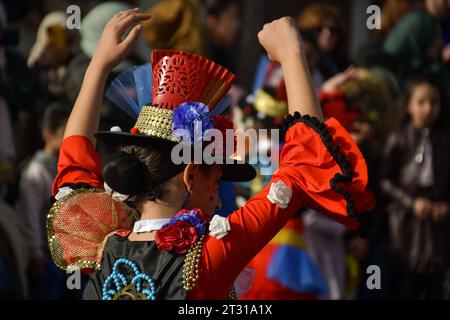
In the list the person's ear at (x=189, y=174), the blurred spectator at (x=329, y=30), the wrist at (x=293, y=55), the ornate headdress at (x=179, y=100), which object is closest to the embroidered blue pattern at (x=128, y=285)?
the person's ear at (x=189, y=174)

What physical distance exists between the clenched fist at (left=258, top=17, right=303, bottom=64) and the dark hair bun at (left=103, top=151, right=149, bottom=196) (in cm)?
57

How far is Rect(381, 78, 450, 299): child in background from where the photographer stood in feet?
27.8

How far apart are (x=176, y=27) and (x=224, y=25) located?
6.91ft

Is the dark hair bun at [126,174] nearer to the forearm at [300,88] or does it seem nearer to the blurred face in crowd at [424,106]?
the forearm at [300,88]

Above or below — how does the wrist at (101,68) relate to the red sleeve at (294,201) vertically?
above

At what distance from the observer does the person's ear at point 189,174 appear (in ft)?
13.0

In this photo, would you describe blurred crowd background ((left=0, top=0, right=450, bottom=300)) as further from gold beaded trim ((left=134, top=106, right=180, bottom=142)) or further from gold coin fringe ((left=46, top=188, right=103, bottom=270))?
gold beaded trim ((left=134, top=106, right=180, bottom=142))

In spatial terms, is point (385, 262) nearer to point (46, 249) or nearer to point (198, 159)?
point (46, 249)

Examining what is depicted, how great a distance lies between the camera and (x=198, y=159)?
13.1 ft

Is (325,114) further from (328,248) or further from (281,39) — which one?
(281,39)

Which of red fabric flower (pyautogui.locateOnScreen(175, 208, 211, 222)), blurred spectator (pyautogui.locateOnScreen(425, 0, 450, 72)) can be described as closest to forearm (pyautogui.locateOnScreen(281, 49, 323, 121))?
red fabric flower (pyautogui.locateOnScreen(175, 208, 211, 222))

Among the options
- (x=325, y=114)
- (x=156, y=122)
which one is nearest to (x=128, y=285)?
(x=156, y=122)

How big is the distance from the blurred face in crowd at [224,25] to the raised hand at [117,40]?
543cm

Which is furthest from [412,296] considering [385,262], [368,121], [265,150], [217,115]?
[217,115]
